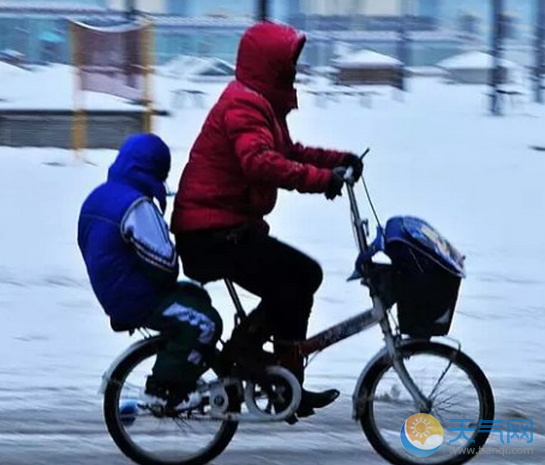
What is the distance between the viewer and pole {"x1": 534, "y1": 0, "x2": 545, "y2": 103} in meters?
24.1

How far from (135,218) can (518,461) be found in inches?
73.7

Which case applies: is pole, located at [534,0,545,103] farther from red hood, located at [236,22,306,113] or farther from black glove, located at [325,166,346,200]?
black glove, located at [325,166,346,200]

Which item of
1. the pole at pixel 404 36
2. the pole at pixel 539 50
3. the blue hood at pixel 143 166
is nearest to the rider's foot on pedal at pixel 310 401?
the blue hood at pixel 143 166

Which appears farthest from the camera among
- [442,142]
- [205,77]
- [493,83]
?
[205,77]

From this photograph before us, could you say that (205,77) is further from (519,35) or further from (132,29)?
(132,29)

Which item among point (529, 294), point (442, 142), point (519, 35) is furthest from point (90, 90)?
point (519, 35)

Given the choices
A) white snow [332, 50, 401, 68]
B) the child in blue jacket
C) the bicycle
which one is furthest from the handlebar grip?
white snow [332, 50, 401, 68]

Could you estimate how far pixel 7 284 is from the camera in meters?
9.20

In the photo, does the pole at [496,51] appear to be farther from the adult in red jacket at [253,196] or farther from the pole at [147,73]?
the adult in red jacket at [253,196]

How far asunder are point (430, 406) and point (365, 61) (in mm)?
21003

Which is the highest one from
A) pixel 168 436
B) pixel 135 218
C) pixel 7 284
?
pixel 135 218

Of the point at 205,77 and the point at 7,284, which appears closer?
the point at 7,284

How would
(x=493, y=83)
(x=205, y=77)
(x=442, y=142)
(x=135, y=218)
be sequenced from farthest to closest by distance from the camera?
(x=205, y=77), (x=493, y=83), (x=442, y=142), (x=135, y=218)

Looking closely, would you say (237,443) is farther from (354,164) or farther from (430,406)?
(354,164)
